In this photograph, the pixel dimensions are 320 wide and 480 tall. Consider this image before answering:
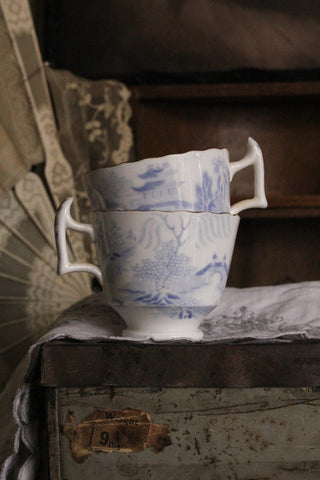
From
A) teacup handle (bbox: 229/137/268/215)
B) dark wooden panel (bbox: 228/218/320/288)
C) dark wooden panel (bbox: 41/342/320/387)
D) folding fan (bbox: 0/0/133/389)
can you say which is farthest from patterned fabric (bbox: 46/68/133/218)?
dark wooden panel (bbox: 41/342/320/387)

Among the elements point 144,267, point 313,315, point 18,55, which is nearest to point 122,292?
point 144,267

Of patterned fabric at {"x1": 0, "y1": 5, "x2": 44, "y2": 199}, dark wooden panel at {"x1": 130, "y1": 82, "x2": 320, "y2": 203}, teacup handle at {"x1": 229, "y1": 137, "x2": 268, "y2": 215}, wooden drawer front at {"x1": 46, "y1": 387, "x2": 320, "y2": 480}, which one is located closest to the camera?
wooden drawer front at {"x1": 46, "y1": 387, "x2": 320, "y2": 480}

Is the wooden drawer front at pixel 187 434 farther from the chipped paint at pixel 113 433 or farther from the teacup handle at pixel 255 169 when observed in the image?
the teacup handle at pixel 255 169

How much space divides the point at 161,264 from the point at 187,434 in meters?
0.16

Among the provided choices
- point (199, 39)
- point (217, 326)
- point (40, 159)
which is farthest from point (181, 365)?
point (199, 39)

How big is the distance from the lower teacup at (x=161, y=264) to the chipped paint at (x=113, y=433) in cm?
8

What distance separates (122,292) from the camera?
0.61 meters

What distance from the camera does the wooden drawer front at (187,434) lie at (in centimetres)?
56

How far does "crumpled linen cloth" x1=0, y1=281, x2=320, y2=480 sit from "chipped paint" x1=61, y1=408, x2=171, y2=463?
47mm

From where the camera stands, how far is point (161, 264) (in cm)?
59

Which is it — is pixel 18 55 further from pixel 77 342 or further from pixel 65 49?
pixel 77 342

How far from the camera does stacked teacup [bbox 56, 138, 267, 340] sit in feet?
1.93

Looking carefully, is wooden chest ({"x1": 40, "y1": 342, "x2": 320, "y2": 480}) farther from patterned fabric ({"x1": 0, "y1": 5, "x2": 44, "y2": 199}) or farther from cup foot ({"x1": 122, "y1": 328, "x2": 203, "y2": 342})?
patterned fabric ({"x1": 0, "y1": 5, "x2": 44, "y2": 199})

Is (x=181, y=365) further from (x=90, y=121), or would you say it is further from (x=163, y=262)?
(x=90, y=121)
